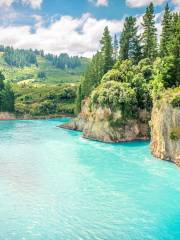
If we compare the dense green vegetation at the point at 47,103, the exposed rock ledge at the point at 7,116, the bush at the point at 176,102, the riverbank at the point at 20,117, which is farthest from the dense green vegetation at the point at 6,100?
the bush at the point at 176,102

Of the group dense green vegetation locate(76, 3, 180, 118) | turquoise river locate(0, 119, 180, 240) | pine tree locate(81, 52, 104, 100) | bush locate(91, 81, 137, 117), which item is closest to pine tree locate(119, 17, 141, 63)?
dense green vegetation locate(76, 3, 180, 118)

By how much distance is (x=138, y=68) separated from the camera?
97.9 metres

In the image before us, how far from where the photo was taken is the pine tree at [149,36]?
10581 cm

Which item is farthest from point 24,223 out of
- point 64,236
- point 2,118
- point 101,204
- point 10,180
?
point 2,118

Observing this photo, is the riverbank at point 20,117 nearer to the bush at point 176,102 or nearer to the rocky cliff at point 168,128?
the rocky cliff at point 168,128

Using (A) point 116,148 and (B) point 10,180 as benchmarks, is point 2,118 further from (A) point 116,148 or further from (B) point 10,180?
(B) point 10,180

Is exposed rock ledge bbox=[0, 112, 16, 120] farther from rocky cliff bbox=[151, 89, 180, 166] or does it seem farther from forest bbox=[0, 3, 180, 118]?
rocky cliff bbox=[151, 89, 180, 166]

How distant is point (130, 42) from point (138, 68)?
16.8 meters

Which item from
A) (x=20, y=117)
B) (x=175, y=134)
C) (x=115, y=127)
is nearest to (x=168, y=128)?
(x=175, y=134)

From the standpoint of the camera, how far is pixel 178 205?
42281mm

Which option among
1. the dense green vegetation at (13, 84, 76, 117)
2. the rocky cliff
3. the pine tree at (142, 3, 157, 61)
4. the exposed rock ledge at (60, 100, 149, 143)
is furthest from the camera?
the dense green vegetation at (13, 84, 76, 117)

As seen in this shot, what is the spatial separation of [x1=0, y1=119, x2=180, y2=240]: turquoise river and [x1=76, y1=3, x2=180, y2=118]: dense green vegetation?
592 inches

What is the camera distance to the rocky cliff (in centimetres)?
6003

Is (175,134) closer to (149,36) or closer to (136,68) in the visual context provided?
(136,68)
